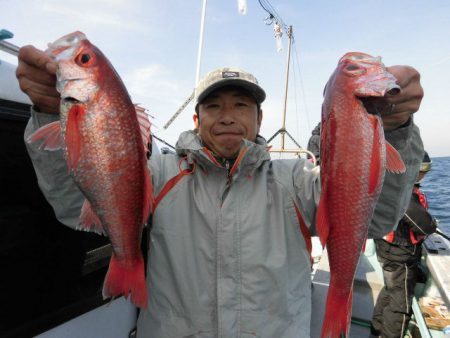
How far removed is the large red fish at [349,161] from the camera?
1.63 metres

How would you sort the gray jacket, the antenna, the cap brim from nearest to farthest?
1. the gray jacket
2. the cap brim
3. the antenna

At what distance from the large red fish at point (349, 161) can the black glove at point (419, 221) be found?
13.0 feet

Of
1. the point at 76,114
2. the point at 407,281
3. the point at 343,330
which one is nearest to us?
the point at 76,114

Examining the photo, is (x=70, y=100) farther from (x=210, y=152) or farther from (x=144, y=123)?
(x=210, y=152)

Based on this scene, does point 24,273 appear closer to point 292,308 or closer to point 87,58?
point 87,58

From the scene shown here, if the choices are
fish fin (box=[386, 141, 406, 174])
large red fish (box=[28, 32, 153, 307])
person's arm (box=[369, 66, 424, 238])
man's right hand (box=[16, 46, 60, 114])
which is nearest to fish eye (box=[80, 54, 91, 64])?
large red fish (box=[28, 32, 153, 307])

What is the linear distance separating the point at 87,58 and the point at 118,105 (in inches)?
12.9

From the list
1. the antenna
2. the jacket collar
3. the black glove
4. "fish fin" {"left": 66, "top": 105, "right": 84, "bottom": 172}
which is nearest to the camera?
"fish fin" {"left": 66, "top": 105, "right": 84, "bottom": 172}

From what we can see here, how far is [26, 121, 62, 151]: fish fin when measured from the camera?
5.55ft

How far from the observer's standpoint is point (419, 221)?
502cm

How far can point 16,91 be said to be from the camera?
7.34ft

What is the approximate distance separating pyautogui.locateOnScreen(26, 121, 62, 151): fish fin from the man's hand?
172 cm

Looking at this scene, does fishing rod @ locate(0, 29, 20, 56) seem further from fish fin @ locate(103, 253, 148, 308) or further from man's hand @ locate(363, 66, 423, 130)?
man's hand @ locate(363, 66, 423, 130)

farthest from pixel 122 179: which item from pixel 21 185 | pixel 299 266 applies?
pixel 299 266
